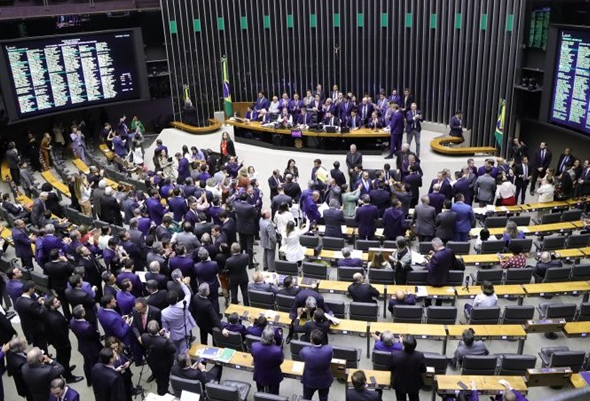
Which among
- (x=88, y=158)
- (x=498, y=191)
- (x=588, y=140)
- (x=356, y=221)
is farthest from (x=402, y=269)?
(x=88, y=158)

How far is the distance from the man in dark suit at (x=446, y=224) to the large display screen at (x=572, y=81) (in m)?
5.33

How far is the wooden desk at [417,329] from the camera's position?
745 cm

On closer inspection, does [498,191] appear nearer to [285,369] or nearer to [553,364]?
[553,364]

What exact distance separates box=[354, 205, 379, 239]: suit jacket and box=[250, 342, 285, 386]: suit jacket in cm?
438

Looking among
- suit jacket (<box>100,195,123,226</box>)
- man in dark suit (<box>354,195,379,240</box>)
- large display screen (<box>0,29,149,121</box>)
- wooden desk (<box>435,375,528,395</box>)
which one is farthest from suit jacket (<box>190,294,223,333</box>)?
large display screen (<box>0,29,149,121</box>)

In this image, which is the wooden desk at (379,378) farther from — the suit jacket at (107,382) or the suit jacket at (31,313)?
the suit jacket at (31,313)

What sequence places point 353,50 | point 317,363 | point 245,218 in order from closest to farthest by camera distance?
point 317,363 < point 245,218 < point 353,50

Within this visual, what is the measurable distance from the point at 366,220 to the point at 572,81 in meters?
6.85

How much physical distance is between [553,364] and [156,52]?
17.4m

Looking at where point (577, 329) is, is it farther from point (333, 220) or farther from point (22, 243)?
point (22, 243)

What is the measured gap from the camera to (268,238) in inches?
390

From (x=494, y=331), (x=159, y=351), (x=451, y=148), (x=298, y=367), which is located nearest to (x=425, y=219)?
(x=494, y=331)

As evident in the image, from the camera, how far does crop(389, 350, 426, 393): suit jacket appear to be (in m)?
6.21

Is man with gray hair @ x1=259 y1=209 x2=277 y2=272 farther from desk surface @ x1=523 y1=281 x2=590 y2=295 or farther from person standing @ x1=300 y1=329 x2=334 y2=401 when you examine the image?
desk surface @ x1=523 y1=281 x2=590 y2=295
